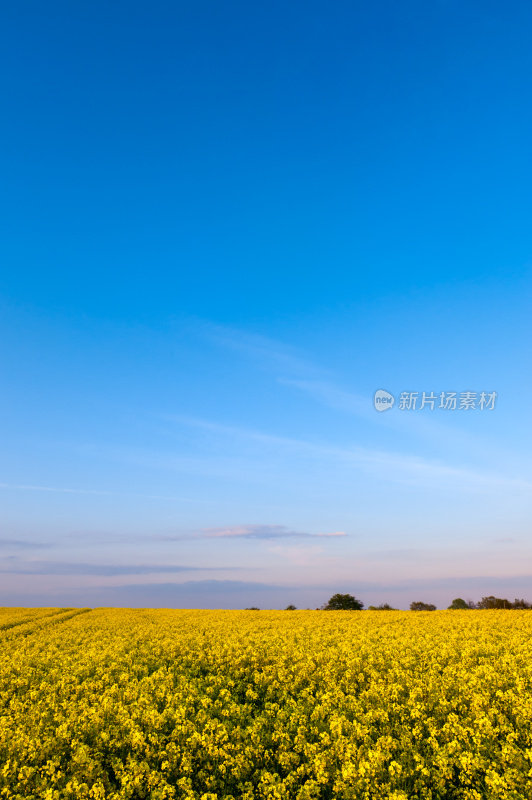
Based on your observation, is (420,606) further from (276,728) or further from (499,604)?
(276,728)

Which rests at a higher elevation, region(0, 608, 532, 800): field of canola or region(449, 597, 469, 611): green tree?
region(0, 608, 532, 800): field of canola

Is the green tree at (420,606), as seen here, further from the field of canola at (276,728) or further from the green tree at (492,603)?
the field of canola at (276,728)

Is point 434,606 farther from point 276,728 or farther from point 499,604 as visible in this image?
point 276,728

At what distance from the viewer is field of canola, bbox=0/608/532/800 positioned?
1110 centimetres

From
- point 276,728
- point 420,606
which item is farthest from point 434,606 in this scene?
point 276,728

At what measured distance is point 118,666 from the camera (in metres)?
20.9

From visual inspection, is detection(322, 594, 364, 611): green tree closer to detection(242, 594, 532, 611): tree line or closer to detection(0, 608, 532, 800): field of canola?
detection(242, 594, 532, 611): tree line

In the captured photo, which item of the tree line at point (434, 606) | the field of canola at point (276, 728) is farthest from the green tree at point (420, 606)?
the field of canola at point (276, 728)

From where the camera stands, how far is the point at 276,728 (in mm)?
13594

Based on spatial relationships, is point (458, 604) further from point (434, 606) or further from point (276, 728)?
point (276, 728)

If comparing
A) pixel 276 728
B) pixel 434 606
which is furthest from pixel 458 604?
pixel 276 728

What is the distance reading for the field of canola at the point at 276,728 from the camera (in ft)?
36.4

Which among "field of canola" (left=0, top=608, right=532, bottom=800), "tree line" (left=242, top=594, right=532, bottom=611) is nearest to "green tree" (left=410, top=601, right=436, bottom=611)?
"tree line" (left=242, top=594, right=532, bottom=611)

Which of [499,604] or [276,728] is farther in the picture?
[499,604]
